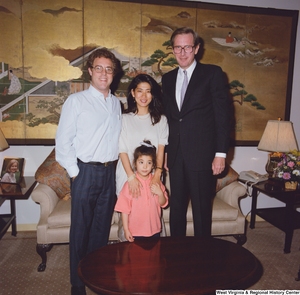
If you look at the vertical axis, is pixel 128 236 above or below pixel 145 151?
below

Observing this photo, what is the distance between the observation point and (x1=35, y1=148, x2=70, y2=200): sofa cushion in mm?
2879

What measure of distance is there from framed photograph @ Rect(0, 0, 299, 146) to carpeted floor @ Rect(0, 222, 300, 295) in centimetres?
106

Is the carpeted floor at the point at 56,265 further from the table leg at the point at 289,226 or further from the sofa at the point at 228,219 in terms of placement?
the sofa at the point at 228,219

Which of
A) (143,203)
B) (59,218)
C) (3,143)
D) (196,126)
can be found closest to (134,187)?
(143,203)

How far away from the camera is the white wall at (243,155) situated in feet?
11.0

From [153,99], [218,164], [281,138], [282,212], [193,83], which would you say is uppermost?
[193,83]

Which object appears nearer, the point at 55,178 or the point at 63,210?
the point at 63,210

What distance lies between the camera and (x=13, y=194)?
8.87 feet

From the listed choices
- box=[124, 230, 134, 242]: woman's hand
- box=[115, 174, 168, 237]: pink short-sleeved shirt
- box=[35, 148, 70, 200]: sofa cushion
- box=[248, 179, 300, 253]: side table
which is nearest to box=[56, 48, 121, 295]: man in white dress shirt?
box=[115, 174, 168, 237]: pink short-sleeved shirt

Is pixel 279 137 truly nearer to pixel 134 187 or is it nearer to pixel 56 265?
pixel 134 187

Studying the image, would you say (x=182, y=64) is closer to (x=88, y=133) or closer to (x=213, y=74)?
(x=213, y=74)

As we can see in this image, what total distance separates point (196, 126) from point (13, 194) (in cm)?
171

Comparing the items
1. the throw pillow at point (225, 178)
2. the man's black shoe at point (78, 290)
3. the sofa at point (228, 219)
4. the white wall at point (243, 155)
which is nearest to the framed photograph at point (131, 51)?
the white wall at point (243, 155)

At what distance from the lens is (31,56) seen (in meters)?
3.14
